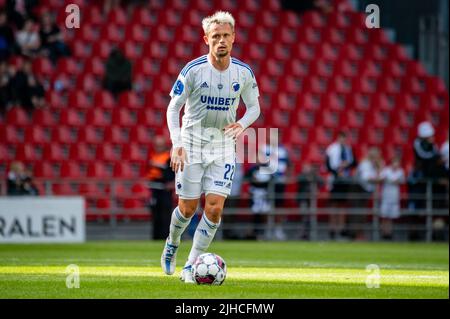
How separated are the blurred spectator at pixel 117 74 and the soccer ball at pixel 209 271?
13380 mm

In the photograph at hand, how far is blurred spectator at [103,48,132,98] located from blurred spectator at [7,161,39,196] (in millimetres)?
4066

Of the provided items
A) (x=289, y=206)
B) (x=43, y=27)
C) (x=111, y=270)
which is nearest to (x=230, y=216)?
(x=289, y=206)

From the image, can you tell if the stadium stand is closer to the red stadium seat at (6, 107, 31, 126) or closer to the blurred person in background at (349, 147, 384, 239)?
the red stadium seat at (6, 107, 31, 126)

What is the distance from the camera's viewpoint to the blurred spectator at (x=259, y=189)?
20859mm

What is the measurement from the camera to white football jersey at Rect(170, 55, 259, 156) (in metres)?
9.83

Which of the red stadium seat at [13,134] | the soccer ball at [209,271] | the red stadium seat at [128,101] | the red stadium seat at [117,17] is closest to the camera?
the soccer ball at [209,271]

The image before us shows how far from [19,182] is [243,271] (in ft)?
27.9

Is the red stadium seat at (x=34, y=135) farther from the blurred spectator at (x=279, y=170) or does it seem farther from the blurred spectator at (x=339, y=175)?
the blurred spectator at (x=339, y=175)

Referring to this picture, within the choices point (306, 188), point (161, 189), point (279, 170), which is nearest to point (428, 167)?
A: point (306, 188)

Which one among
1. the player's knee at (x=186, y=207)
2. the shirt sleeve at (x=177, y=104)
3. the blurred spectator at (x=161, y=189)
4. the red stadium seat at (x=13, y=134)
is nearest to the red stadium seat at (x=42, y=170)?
the red stadium seat at (x=13, y=134)

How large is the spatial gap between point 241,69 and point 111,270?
2.80m
